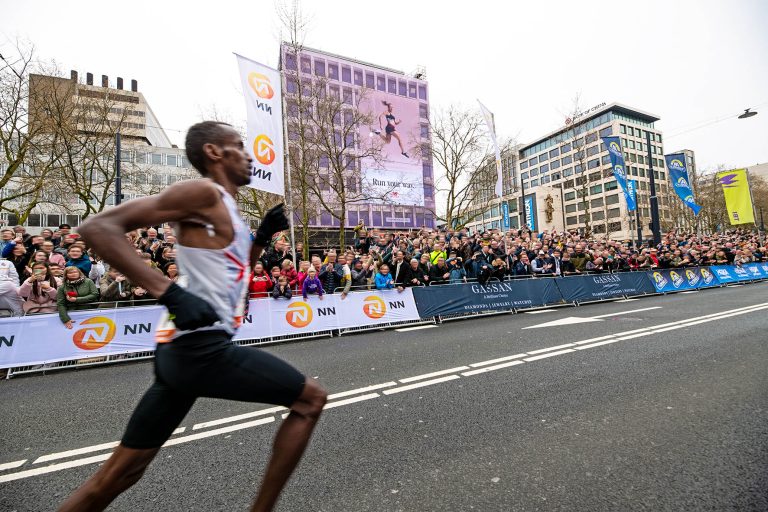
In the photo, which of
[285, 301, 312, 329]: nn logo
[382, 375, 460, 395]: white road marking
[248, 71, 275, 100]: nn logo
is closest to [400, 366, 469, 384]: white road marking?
[382, 375, 460, 395]: white road marking

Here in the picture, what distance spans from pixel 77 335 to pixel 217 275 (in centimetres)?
774

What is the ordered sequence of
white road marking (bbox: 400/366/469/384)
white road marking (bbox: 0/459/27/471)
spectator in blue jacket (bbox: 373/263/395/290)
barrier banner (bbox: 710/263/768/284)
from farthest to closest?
barrier banner (bbox: 710/263/768/284) < spectator in blue jacket (bbox: 373/263/395/290) < white road marking (bbox: 400/366/469/384) < white road marking (bbox: 0/459/27/471)

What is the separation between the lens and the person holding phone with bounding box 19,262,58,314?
24.5 feet

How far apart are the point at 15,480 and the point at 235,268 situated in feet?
8.95

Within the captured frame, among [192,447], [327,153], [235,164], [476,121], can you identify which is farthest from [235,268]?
[476,121]

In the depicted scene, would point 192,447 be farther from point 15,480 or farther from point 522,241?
point 522,241

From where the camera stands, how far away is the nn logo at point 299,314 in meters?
9.30

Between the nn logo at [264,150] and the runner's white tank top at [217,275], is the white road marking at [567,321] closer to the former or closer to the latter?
the nn logo at [264,150]

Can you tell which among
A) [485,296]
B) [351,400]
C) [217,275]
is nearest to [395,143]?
[485,296]

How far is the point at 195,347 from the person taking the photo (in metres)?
1.63

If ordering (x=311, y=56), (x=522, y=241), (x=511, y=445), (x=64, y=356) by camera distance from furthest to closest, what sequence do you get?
(x=311, y=56), (x=522, y=241), (x=64, y=356), (x=511, y=445)

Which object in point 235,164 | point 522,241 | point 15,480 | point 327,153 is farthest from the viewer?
point 327,153

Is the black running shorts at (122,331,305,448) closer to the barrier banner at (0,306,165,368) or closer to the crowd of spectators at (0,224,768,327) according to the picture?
the crowd of spectators at (0,224,768,327)

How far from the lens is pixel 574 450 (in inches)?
114
